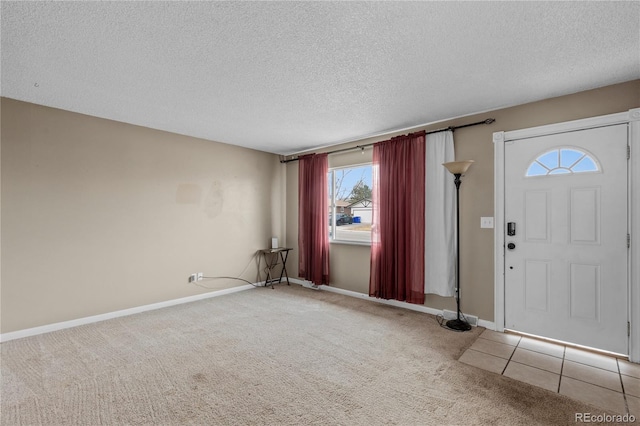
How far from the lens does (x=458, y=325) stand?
3.32 metres

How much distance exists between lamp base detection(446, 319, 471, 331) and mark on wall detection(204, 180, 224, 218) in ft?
12.2

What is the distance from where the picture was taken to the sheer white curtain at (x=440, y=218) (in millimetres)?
3584

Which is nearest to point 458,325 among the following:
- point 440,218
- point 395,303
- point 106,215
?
point 395,303

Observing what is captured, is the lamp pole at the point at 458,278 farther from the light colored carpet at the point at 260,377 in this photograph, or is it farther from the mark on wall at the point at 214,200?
the mark on wall at the point at 214,200

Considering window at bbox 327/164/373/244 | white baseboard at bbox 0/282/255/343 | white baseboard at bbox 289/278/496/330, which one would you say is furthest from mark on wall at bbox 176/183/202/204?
white baseboard at bbox 289/278/496/330

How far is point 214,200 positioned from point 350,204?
2.24 meters

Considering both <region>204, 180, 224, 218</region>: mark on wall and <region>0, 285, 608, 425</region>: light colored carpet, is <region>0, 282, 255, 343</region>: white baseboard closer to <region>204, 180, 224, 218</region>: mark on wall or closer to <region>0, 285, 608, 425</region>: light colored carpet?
<region>0, 285, 608, 425</region>: light colored carpet

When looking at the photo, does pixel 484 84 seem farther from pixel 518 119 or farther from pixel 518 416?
pixel 518 416

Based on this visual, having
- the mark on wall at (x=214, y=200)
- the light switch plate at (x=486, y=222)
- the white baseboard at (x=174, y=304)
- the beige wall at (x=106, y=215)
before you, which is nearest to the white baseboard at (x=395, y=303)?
the white baseboard at (x=174, y=304)

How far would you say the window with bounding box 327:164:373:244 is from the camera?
4.67 meters

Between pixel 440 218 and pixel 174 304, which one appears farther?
pixel 174 304

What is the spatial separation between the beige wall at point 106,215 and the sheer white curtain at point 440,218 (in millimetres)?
3065

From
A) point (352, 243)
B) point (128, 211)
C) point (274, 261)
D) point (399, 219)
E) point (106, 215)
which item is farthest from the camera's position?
point (274, 261)

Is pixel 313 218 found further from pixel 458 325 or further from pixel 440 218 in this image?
pixel 458 325
